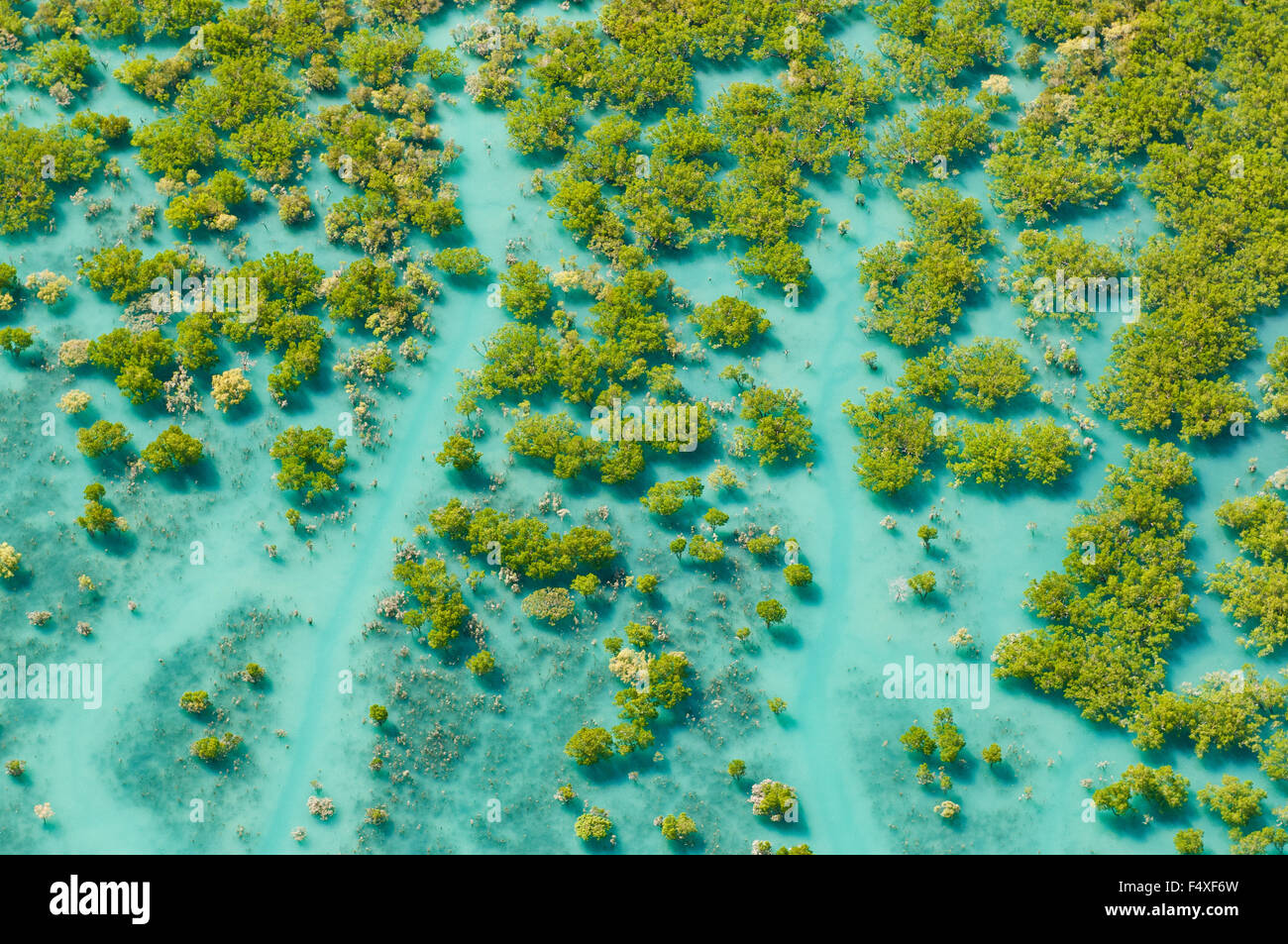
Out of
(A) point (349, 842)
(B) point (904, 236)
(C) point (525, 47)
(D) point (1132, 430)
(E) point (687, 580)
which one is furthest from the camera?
(C) point (525, 47)

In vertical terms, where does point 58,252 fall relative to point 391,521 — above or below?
above

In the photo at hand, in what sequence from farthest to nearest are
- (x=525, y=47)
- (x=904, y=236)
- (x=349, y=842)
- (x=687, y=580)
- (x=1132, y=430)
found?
(x=525, y=47), (x=904, y=236), (x=1132, y=430), (x=687, y=580), (x=349, y=842)

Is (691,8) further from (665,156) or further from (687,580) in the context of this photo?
(687,580)

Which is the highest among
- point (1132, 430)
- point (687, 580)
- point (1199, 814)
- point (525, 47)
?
point (525, 47)

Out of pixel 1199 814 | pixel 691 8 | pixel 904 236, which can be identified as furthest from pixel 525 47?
pixel 1199 814

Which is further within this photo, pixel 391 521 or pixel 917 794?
pixel 391 521

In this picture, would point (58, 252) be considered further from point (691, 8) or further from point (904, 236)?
point (904, 236)
